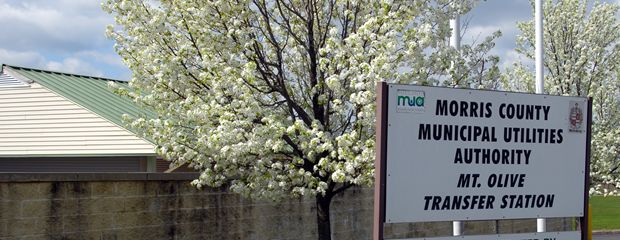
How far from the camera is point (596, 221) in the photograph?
1517 inches

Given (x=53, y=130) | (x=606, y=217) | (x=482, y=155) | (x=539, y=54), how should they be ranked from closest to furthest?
(x=482, y=155)
(x=539, y=54)
(x=53, y=130)
(x=606, y=217)

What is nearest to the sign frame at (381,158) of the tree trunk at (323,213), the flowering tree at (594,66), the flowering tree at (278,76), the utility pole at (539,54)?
the flowering tree at (278,76)

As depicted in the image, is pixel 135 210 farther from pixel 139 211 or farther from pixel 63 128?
pixel 63 128

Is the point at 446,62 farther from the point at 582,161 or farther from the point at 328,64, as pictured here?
the point at 582,161

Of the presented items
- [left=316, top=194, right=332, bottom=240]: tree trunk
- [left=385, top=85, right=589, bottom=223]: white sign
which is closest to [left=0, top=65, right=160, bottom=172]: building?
[left=316, top=194, right=332, bottom=240]: tree trunk

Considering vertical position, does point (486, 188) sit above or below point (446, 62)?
below

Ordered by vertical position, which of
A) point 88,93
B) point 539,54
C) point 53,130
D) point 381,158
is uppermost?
point 539,54

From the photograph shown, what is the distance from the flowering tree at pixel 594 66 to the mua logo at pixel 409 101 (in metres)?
13.6

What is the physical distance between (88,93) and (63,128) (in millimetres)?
1744

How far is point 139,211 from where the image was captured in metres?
11.8

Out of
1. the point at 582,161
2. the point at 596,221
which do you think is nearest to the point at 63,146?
the point at 582,161

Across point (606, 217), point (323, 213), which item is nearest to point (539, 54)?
point (323, 213)

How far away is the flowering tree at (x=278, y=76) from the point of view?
10289mm

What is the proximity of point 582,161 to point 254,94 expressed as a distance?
4778 millimetres
